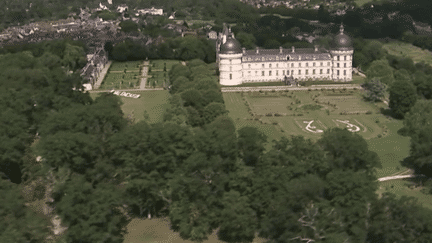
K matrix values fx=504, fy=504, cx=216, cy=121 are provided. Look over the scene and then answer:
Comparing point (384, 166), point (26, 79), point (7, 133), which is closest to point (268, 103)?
point (384, 166)

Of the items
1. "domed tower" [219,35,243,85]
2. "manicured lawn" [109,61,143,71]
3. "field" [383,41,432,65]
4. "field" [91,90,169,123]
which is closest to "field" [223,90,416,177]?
"domed tower" [219,35,243,85]

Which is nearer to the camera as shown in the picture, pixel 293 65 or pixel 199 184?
pixel 199 184

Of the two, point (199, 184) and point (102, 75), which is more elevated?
point (199, 184)

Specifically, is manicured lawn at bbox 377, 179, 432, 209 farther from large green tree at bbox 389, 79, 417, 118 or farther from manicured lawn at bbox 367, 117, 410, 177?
large green tree at bbox 389, 79, 417, 118

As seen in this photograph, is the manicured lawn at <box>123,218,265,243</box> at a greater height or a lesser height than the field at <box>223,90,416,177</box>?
greater

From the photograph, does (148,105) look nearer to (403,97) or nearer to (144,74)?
(144,74)

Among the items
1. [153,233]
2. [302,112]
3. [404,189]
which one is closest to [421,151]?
[404,189]

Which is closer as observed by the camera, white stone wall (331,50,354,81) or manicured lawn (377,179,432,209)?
manicured lawn (377,179,432,209)
